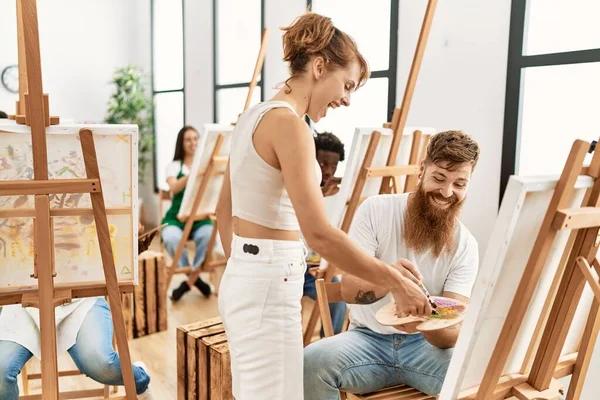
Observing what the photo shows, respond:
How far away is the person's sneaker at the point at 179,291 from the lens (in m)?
4.15

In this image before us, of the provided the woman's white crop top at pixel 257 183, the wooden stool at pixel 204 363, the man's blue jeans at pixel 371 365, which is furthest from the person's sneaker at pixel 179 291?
the woman's white crop top at pixel 257 183

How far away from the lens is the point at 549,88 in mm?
2838

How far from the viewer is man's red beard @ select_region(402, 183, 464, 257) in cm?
191

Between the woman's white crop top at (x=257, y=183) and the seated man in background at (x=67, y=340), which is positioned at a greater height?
the woman's white crop top at (x=257, y=183)

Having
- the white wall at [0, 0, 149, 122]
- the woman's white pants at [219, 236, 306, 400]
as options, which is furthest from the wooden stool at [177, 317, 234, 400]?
the white wall at [0, 0, 149, 122]

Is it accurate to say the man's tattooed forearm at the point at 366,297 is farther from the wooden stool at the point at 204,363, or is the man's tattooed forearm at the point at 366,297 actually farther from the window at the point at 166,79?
the window at the point at 166,79

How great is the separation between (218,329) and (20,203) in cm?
97

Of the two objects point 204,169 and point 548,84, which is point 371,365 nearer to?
point 548,84

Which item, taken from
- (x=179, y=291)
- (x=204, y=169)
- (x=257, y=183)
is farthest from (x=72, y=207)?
(x=179, y=291)

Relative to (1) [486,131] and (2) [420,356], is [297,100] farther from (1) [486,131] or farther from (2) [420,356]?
(1) [486,131]

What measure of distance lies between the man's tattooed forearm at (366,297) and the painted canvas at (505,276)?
1.69 ft

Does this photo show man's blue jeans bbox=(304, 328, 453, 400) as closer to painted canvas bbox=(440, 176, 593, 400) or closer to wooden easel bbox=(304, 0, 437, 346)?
painted canvas bbox=(440, 176, 593, 400)

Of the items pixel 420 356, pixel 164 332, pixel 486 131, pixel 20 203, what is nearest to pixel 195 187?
pixel 164 332

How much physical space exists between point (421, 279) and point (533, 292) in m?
0.52
